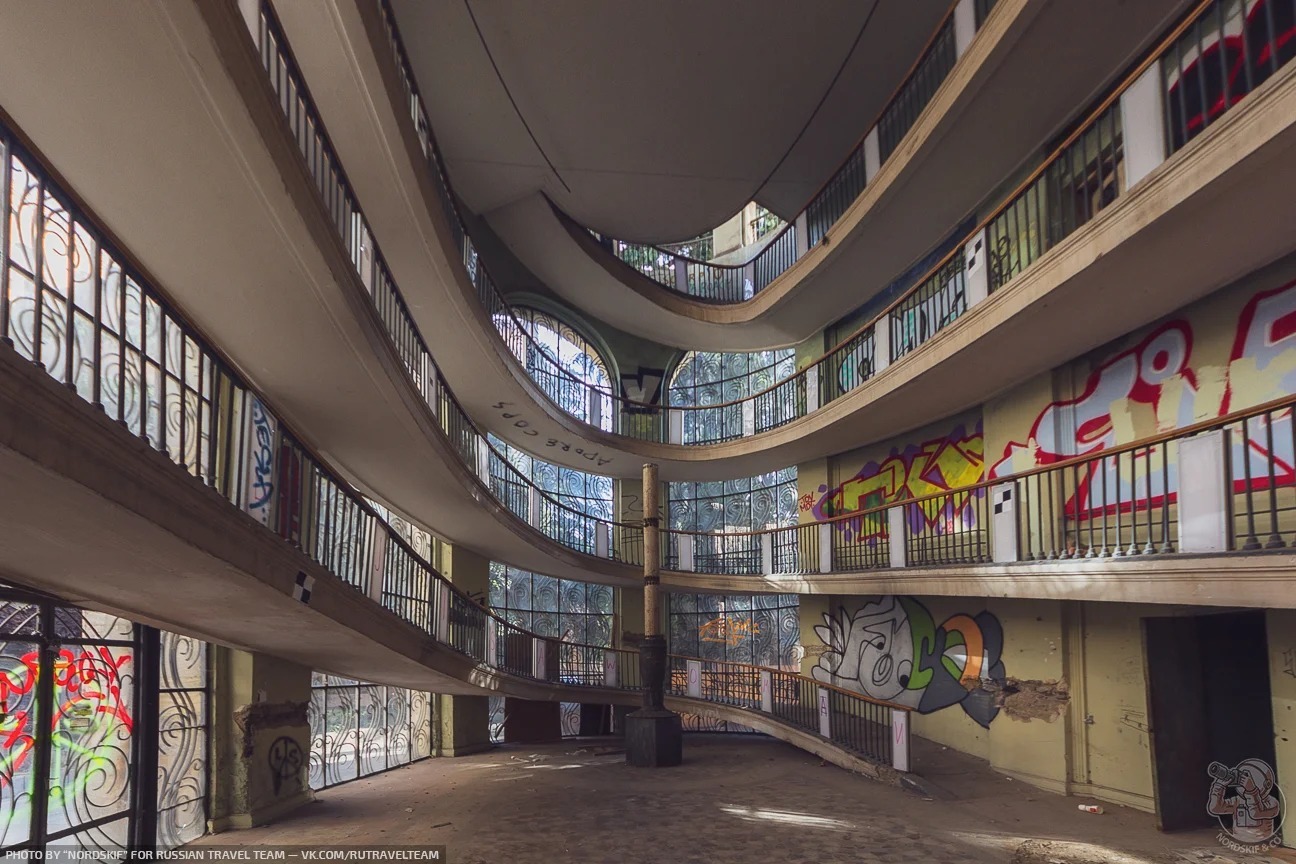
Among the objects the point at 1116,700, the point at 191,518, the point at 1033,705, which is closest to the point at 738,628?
the point at 1033,705

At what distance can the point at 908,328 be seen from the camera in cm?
1274

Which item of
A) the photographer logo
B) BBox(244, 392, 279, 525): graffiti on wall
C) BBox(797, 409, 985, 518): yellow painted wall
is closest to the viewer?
BBox(244, 392, 279, 525): graffiti on wall

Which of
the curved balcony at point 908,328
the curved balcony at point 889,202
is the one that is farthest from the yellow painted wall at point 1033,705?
the curved balcony at point 889,202

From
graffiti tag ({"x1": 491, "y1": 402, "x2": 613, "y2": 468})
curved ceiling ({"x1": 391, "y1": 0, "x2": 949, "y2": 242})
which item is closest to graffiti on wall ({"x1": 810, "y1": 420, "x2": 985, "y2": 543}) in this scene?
graffiti tag ({"x1": 491, "y1": 402, "x2": 613, "y2": 468})

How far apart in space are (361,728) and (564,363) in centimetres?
947

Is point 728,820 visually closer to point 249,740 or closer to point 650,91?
point 249,740

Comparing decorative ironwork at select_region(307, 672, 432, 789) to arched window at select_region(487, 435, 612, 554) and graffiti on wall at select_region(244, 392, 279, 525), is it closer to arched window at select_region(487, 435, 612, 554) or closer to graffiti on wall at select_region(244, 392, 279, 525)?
arched window at select_region(487, 435, 612, 554)

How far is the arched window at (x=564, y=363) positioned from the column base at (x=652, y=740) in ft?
21.3

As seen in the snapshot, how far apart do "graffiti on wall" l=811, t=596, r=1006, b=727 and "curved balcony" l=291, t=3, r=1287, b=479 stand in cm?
316

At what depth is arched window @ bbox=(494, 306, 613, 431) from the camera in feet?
55.7

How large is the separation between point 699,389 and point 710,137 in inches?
299

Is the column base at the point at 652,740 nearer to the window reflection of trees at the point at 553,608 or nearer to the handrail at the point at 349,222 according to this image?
the window reflection of trees at the point at 553,608

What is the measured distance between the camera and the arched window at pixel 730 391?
58.7ft

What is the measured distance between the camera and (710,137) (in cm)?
1521
